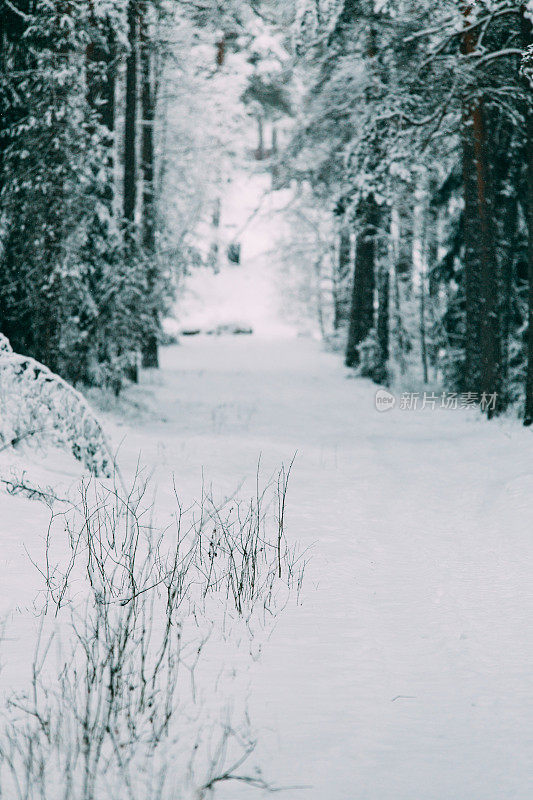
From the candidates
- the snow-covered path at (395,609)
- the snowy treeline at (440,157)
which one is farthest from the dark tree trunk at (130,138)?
the snow-covered path at (395,609)

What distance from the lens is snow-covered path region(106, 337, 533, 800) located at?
264 centimetres

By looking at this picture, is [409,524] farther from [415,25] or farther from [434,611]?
[415,25]

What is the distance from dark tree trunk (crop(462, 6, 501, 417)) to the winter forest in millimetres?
47

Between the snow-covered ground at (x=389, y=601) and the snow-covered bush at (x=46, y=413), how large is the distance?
0.35 m

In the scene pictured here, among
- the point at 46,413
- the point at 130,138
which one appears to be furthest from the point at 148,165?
the point at 46,413

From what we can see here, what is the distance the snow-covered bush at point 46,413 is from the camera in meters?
6.14

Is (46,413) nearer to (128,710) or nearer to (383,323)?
(128,710)

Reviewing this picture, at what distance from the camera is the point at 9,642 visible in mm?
3428

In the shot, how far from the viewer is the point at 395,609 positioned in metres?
4.16

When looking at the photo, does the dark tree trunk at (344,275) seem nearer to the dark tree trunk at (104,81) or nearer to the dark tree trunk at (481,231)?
the dark tree trunk at (481,231)

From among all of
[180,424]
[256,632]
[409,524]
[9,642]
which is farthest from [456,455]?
[9,642]

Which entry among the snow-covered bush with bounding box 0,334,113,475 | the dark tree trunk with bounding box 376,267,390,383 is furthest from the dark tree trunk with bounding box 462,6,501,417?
the snow-covered bush with bounding box 0,334,113,475

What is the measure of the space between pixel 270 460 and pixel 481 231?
18.0ft

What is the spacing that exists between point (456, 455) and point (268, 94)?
42988 millimetres
